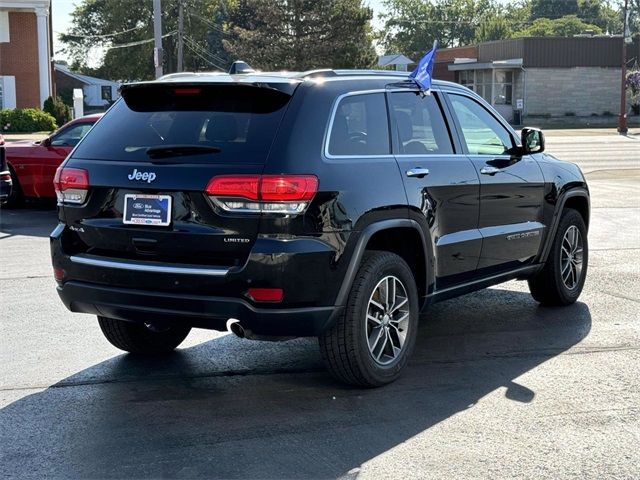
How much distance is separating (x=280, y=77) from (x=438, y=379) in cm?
211

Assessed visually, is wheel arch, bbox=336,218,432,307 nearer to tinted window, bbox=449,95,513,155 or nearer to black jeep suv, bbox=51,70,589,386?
black jeep suv, bbox=51,70,589,386

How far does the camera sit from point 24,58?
44094 mm

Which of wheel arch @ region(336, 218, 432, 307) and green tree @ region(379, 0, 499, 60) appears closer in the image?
wheel arch @ region(336, 218, 432, 307)

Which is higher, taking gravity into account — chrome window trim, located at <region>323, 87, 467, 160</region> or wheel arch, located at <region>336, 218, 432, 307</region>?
chrome window trim, located at <region>323, 87, 467, 160</region>

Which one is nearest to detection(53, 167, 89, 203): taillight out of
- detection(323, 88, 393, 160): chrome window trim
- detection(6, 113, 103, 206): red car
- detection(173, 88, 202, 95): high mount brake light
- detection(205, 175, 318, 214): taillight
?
detection(173, 88, 202, 95): high mount brake light

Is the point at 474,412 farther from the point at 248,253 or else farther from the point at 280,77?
the point at 280,77

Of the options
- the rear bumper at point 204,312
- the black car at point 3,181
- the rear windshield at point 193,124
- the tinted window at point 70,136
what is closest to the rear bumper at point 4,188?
the black car at point 3,181

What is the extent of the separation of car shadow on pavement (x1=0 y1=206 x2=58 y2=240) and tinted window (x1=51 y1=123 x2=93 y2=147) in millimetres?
1085

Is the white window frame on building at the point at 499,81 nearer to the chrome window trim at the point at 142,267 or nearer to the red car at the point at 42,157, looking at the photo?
the red car at the point at 42,157

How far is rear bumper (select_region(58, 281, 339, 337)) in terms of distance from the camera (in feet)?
16.9

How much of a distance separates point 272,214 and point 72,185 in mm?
1361

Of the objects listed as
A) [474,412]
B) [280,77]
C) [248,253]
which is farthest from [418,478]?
[280,77]

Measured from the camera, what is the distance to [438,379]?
238 inches

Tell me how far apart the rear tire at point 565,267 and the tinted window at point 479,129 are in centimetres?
107
